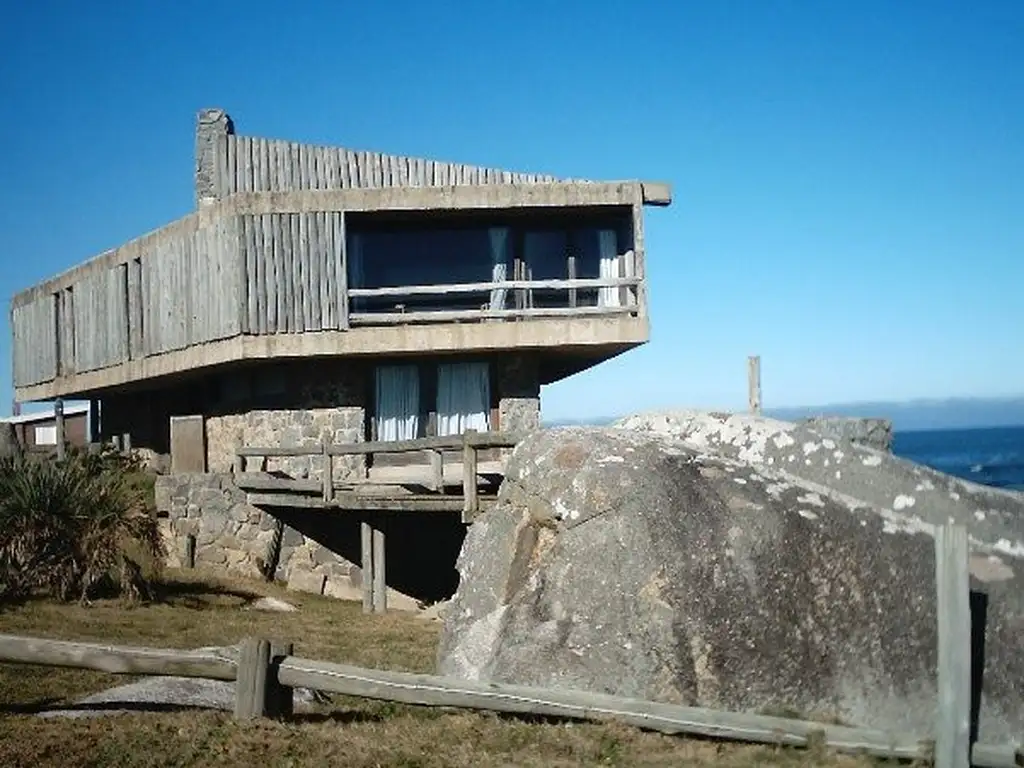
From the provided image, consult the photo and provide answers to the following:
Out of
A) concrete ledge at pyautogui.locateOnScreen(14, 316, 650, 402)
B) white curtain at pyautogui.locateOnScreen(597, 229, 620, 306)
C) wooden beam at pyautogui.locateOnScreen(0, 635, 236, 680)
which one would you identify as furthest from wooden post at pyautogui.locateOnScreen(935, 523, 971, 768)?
white curtain at pyautogui.locateOnScreen(597, 229, 620, 306)

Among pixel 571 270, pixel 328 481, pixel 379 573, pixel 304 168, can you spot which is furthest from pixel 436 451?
→ pixel 304 168

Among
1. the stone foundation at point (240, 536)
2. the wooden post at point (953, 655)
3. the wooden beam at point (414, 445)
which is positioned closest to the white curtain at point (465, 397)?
the stone foundation at point (240, 536)

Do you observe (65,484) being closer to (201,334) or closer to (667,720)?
(201,334)

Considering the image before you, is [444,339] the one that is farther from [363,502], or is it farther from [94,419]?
[94,419]

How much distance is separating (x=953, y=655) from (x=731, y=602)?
1569 millimetres

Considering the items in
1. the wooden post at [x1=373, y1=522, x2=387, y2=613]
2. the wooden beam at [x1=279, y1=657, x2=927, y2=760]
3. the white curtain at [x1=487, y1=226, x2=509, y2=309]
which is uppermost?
the white curtain at [x1=487, y1=226, x2=509, y2=309]

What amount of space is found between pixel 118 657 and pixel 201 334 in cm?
1619

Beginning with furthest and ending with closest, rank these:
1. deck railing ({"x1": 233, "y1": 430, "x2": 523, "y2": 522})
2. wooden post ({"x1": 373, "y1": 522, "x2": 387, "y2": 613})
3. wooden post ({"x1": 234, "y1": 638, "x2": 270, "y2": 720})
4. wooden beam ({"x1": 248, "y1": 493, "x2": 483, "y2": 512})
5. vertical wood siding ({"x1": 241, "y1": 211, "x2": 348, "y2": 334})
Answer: vertical wood siding ({"x1": 241, "y1": 211, "x2": 348, "y2": 334}) < wooden post ({"x1": 373, "y1": 522, "x2": 387, "y2": 613}) < wooden beam ({"x1": 248, "y1": 493, "x2": 483, "y2": 512}) < deck railing ({"x1": 233, "y1": 430, "x2": 523, "y2": 522}) < wooden post ({"x1": 234, "y1": 638, "x2": 270, "y2": 720})

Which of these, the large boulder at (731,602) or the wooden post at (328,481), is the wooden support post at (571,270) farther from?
the large boulder at (731,602)

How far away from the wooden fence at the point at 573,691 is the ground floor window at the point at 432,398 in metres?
15.7

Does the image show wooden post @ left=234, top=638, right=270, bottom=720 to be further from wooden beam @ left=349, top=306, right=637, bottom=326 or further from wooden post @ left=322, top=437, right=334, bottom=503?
wooden beam @ left=349, top=306, right=637, bottom=326

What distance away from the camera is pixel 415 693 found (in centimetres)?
773

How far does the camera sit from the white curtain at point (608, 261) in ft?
78.2

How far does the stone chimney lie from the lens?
25203 millimetres
